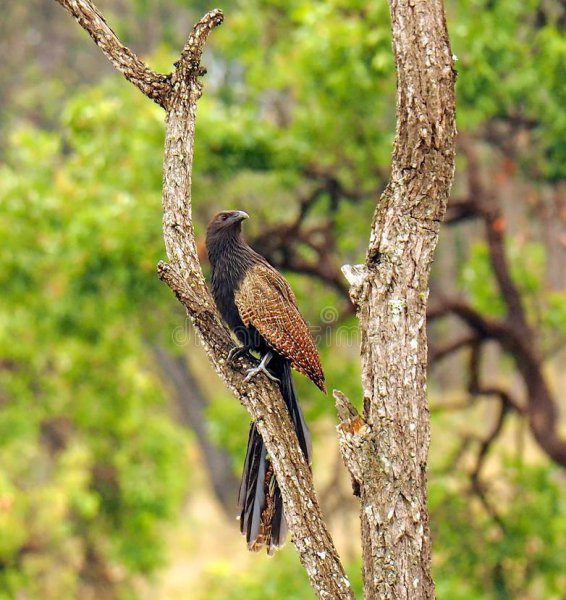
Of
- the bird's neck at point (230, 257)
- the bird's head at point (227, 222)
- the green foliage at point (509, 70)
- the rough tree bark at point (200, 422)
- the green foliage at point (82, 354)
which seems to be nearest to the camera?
the bird's neck at point (230, 257)

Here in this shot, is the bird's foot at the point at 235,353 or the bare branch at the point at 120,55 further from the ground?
the bare branch at the point at 120,55

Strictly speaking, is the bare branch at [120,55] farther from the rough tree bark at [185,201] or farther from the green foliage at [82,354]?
the green foliage at [82,354]

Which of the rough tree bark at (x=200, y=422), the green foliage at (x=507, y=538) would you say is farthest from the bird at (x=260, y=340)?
the rough tree bark at (x=200, y=422)

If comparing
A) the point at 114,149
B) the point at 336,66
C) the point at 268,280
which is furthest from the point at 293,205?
the point at 268,280

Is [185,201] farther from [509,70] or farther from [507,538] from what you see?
[507,538]

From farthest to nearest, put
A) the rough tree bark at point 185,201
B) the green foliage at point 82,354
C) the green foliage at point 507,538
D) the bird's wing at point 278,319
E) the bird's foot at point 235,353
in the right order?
1. the green foliage at point 507,538
2. the green foliage at point 82,354
3. the bird's wing at point 278,319
4. the bird's foot at point 235,353
5. the rough tree bark at point 185,201

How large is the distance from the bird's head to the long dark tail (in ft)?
4.55

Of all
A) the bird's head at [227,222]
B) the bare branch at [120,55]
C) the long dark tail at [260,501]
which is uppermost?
the bird's head at [227,222]

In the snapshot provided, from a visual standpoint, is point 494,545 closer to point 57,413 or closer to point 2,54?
point 57,413

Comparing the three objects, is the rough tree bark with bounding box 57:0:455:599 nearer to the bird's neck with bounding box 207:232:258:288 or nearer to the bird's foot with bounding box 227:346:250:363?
the bird's foot with bounding box 227:346:250:363

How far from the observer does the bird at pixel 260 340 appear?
3838 mm

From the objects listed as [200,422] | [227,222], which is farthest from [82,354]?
[200,422]

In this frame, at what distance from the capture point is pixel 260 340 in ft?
14.7

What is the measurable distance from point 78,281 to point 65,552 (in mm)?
4213
